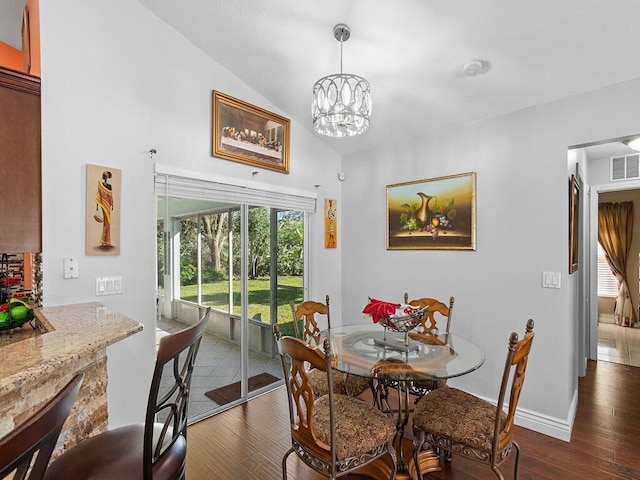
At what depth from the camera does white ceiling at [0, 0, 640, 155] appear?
6.42 ft

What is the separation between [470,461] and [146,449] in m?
2.15

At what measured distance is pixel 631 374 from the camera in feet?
12.0

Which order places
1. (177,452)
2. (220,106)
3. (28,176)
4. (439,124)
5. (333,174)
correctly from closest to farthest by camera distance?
(177,452) < (28,176) < (220,106) < (439,124) < (333,174)

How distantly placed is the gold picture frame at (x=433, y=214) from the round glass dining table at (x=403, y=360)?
999 mm

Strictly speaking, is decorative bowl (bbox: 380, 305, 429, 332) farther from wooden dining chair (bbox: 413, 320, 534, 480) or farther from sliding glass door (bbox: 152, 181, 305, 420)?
sliding glass door (bbox: 152, 181, 305, 420)

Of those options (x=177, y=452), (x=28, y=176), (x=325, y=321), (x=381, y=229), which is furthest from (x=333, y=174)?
(x=177, y=452)

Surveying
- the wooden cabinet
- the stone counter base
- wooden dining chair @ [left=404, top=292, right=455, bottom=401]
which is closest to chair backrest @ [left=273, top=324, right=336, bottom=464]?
the stone counter base

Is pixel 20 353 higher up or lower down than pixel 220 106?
lower down

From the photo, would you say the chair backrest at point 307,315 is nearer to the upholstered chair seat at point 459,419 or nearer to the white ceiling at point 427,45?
the upholstered chair seat at point 459,419

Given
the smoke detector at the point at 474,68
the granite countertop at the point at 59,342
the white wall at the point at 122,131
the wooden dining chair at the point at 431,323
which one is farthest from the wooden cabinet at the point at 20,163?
the smoke detector at the point at 474,68

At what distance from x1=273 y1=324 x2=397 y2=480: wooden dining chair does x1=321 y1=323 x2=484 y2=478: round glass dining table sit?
0.24 meters

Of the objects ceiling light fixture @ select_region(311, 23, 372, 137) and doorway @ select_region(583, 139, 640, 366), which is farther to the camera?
doorway @ select_region(583, 139, 640, 366)

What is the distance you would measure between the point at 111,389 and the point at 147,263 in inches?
35.1

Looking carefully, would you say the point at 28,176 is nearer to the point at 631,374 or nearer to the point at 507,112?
the point at 507,112
